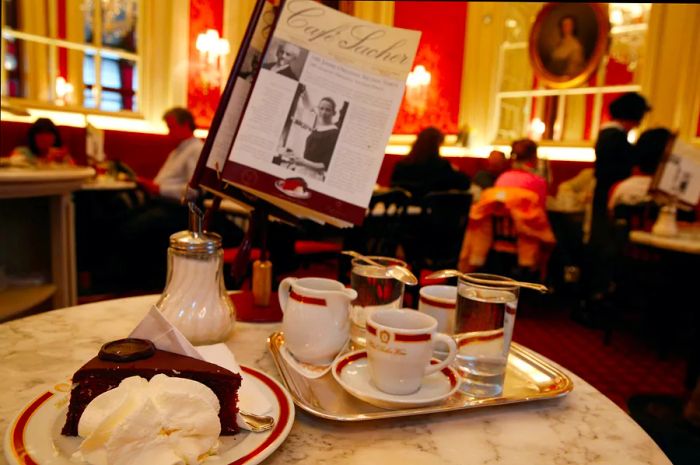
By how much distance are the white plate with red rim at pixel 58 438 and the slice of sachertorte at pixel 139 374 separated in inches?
0.7

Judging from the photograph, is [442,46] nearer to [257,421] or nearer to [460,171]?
[460,171]

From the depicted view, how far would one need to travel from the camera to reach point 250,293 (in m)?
1.13

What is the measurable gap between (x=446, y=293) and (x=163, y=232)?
3151mm

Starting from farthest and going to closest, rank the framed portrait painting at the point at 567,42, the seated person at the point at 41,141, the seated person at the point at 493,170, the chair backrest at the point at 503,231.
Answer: the framed portrait painting at the point at 567,42, the seated person at the point at 493,170, the seated person at the point at 41,141, the chair backrest at the point at 503,231

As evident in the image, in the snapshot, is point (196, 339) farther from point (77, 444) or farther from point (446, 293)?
point (446, 293)

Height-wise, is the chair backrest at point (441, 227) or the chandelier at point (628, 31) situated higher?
the chandelier at point (628, 31)

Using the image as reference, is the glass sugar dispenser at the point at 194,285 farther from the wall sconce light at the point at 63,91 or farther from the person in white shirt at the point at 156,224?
the wall sconce light at the point at 63,91

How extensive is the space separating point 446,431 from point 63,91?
5.28 meters

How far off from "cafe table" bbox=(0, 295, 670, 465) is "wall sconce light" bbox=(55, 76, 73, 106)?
4719mm

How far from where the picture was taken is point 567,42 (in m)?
5.65

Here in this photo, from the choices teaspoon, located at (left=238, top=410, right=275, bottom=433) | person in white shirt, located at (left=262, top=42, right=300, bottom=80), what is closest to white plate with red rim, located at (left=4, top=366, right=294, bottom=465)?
teaspoon, located at (left=238, top=410, right=275, bottom=433)

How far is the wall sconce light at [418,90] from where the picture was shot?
664 cm

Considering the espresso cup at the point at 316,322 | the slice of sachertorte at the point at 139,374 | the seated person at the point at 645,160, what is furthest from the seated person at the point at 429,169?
the slice of sachertorte at the point at 139,374

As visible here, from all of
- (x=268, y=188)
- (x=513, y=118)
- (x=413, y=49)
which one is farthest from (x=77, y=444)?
(x=513, y=118)
